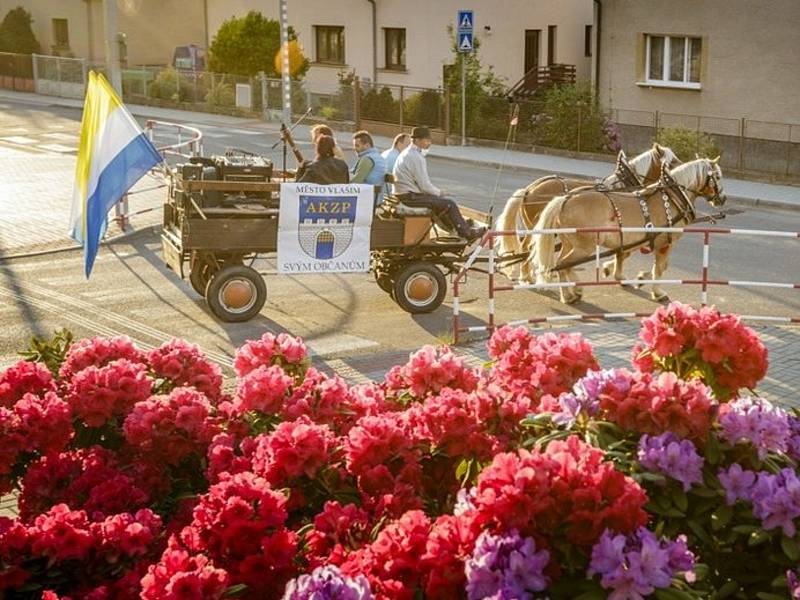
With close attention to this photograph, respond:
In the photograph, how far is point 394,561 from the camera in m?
4.40

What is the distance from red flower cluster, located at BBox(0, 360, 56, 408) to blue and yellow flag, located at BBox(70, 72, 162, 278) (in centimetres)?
541

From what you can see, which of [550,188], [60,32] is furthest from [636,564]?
[60,32]

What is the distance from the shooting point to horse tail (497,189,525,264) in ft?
51.0

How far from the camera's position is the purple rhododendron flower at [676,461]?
4695 mm

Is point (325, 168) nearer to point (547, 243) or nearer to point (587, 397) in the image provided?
point (547, 243)

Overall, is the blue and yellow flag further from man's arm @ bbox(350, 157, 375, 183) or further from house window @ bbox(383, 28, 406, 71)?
house window @ bbox(383, 28, 406, 71)

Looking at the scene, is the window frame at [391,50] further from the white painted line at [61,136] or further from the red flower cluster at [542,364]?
the red flower cluster at [542,364]

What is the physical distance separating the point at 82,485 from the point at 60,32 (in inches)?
1945

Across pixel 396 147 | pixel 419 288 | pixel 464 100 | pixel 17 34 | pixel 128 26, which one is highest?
pixel 128 26

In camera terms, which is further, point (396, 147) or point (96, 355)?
point (396, 147)

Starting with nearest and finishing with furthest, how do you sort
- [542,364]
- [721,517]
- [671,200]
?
[721,517]
[542,364]
[671,200]

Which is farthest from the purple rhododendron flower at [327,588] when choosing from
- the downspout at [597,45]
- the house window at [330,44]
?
the house window at [330,44]

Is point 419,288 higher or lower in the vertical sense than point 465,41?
lower

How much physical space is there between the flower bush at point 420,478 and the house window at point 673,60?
26141 mm
